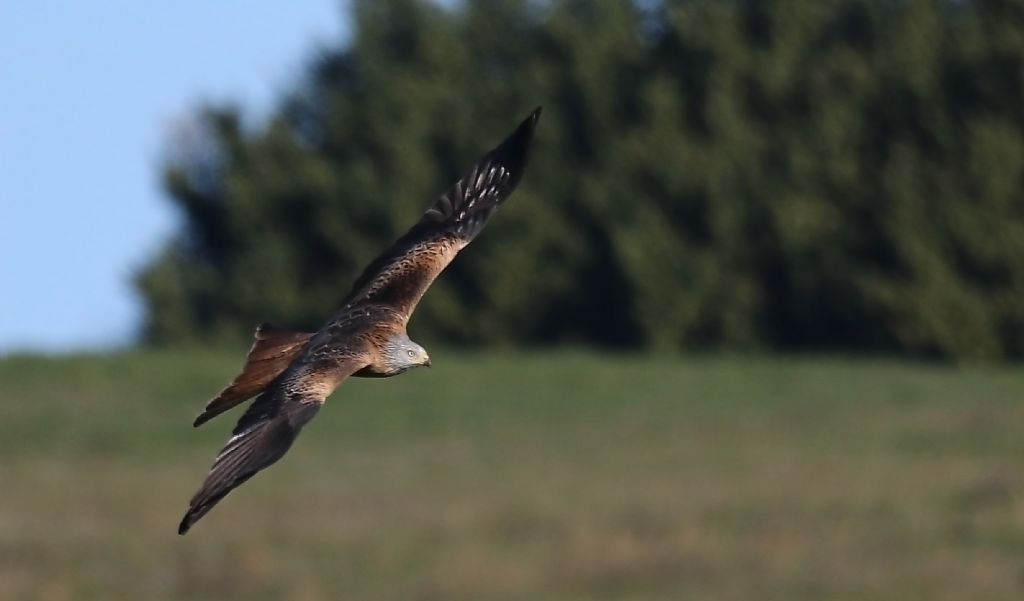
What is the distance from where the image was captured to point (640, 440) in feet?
104

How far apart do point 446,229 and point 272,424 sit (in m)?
1.71

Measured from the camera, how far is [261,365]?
5930 mm

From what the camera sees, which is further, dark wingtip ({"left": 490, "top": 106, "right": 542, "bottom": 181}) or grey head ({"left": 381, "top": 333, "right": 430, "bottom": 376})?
Answer: dark wingtip ({"left": 490, "top": 106, "right": 542, "bottom": 181})

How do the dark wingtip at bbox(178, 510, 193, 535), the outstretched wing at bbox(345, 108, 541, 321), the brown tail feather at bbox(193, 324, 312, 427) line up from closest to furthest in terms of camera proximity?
1. the dark wingtip at bbox(178, 510, 193, 535)
2. the brown tail feather at bbox(193, 324, 312, 427)
3. the outstretched wing at bbox(345, 108, 541, 321)

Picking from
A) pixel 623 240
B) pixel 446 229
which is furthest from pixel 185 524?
pixel 623 240

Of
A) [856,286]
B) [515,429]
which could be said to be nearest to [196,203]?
[856,286]

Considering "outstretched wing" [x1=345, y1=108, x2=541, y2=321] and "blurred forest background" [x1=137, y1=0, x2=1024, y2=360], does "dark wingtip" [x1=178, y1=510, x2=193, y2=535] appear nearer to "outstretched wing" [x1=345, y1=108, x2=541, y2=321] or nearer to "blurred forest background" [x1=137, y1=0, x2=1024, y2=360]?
"outstretched wing" [x1=345, y1=108, x2=541, y2=321]

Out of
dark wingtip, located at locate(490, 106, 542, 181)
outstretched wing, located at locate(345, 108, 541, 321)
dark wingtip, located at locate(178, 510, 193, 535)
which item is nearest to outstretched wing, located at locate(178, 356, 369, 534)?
dark wingtip, located at locate(178, 510, 193, 535)

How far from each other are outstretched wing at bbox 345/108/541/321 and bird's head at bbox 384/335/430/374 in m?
0.34

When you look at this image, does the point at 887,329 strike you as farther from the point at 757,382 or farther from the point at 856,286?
the point at 757,382

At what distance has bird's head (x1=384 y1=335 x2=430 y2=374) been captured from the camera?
580cm

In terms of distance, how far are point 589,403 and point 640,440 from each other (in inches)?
176

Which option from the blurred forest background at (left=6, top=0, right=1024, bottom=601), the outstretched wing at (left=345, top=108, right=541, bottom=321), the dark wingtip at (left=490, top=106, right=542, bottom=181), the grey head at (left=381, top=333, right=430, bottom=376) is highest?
the blurred forest background at (left=6, top=0, right=1024, bottom=601)

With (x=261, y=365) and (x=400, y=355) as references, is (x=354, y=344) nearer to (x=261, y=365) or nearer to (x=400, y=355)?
(x=400, y=355)
